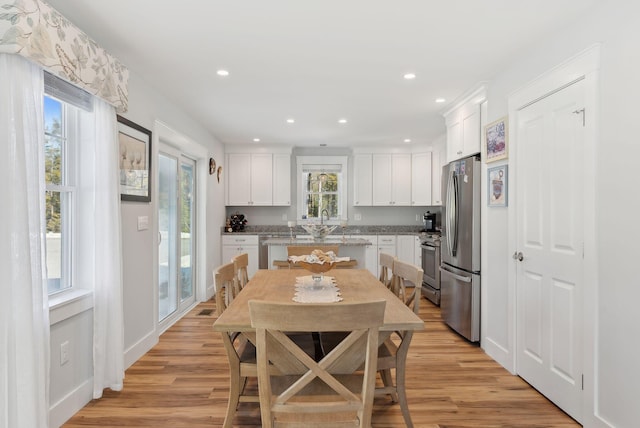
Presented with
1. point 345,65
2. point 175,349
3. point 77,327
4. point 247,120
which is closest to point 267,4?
point 345,65

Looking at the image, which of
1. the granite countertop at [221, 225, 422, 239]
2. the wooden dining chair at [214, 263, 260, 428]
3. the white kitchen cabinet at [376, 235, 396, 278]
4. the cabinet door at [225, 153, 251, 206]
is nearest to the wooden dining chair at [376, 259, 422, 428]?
the wooden dining chair at [214, 263, 260, 428]

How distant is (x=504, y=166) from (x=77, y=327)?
336 centimetres

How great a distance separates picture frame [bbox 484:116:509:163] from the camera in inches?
116

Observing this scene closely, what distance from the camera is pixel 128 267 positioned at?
9.82ft

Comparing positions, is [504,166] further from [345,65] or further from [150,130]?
[150,130]

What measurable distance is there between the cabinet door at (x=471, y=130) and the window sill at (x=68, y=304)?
3.42 metres

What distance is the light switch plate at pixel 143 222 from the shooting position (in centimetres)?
316

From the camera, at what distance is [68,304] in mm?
2242

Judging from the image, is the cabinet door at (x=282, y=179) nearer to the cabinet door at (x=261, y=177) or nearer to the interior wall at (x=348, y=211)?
the cabinet door at (x=261, y=177)

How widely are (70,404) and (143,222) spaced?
57.9 inches

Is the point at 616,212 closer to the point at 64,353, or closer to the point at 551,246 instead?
the point at 551,246

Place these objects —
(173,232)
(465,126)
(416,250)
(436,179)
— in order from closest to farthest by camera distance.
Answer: (465,126)
(173,232)
(416,250)
(436,179)

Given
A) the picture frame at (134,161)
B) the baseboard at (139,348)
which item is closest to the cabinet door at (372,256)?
the baseboard at (139,348)

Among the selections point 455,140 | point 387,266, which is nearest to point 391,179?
point 455,140
